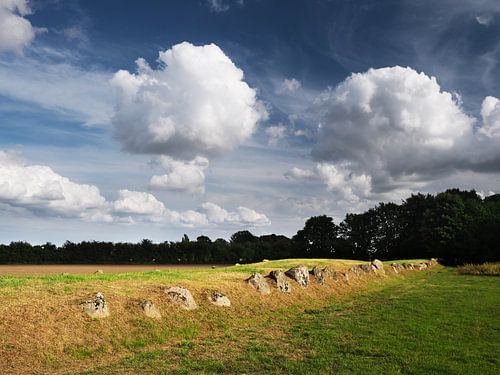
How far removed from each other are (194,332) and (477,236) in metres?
68.3

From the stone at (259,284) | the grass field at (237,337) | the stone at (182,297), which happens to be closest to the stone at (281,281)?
the stone at (259,284)

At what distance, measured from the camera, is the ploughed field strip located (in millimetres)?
13148

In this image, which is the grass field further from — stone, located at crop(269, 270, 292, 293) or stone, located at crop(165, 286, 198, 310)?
stone, located at crop(269, 270, 292, 293)

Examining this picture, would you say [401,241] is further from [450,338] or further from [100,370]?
[100,370]

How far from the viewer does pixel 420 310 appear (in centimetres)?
2155

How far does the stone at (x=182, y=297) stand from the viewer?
19.0 m

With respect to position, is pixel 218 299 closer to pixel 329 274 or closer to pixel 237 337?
pixel 237 337

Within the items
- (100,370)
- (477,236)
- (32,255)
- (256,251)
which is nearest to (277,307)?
(100,370)

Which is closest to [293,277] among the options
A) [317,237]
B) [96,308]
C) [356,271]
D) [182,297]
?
[182,297]

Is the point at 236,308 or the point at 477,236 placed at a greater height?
the point at 477,236

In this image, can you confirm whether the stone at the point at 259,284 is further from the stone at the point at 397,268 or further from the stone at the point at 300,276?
the stone at the point at 397,268

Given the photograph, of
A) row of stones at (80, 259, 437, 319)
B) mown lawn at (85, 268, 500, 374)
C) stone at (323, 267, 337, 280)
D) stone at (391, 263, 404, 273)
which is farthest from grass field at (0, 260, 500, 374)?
stone at (391, 263, 404, 273)

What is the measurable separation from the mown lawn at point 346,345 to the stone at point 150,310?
1.81m

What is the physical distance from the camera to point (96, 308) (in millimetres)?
15875
